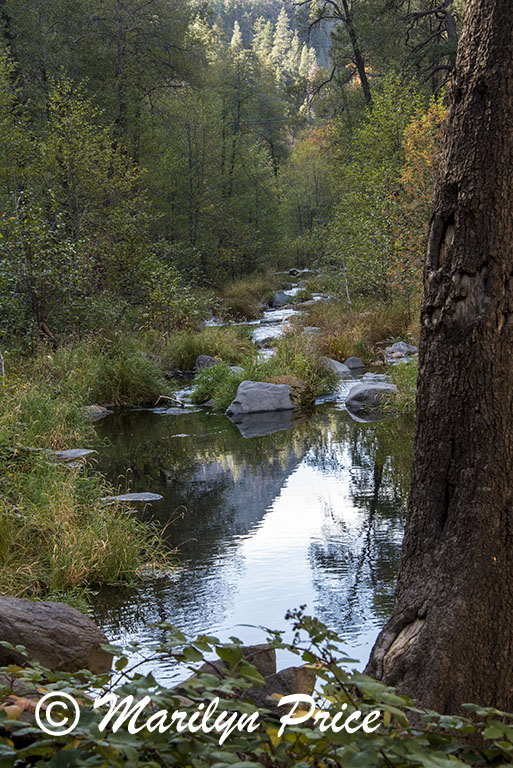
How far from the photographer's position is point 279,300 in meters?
28.2

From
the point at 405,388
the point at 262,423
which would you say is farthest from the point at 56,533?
the point at 405,388

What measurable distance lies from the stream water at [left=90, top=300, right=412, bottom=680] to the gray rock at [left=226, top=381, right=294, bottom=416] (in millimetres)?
665

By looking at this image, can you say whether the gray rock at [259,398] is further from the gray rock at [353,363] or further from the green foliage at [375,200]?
the green foliage at [375,200]

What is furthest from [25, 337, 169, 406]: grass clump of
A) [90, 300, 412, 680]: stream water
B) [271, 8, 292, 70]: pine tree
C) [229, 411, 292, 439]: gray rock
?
[271, 8, 292, 70]: pine tree

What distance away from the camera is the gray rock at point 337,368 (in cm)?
1514

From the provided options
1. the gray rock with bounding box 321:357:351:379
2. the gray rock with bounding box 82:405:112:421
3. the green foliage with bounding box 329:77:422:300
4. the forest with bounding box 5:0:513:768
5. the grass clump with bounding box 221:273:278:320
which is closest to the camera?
the forest with bounding box 5:0:513:768

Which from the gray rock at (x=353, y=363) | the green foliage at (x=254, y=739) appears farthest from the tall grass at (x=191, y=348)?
the green foliage at (x=254, y=739)

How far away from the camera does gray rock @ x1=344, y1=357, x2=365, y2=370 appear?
673 inches

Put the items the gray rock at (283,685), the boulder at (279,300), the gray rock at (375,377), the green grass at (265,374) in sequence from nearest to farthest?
the gray rock at (283,685) → the green grass at (265,374) → the gray rock at (375,377) → the boulder at (279,300)

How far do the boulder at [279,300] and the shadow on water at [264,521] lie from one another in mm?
15631

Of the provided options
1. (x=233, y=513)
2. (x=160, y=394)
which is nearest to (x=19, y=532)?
(x=233, y=513)

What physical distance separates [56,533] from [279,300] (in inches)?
907

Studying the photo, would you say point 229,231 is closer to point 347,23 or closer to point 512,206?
point 347,23

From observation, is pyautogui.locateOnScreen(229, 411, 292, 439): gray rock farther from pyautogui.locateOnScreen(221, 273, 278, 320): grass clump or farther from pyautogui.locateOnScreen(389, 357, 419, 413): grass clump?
pyautogui.locateOnScreen(221, 273, 278, 320): grass clump
